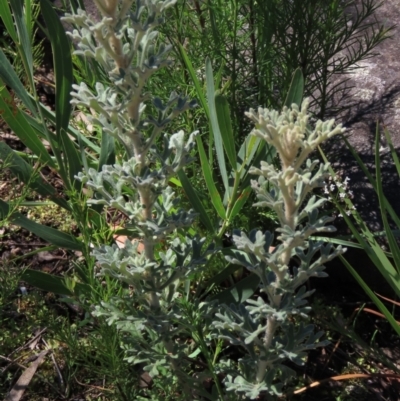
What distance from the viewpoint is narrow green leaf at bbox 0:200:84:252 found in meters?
1.57

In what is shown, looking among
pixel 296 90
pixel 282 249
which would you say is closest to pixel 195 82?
pixel 296 90

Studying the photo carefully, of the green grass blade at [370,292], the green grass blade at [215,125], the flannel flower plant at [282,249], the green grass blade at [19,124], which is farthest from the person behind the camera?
the green grass blade at [19,124]

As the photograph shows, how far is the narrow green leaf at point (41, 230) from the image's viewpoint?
1567 millimetres

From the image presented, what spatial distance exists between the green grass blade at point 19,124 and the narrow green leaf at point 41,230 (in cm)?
15

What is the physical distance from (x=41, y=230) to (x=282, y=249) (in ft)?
2.34

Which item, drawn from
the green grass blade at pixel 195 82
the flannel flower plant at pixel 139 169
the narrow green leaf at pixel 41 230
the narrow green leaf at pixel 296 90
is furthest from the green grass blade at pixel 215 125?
the narrow green leaf at pixel 41 230

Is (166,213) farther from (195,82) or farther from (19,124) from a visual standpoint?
(19,124)

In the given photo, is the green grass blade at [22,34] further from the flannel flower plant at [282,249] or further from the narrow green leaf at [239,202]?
the flannel flower plant at [282,249]

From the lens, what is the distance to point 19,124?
1662mm

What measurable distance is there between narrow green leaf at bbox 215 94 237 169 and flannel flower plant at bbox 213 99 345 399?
10.4 inches

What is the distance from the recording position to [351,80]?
2.25 m

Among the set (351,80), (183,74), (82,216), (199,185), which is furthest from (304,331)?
(351,80)

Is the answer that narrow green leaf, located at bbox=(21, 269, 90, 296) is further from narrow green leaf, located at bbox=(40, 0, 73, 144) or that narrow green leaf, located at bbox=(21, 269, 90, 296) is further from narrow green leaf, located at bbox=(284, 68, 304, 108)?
narrow green leaf, located at bbox=(284, 68, 304, 108)

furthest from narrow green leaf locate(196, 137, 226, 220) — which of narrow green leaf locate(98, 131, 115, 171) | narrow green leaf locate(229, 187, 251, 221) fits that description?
narrow green leaf locate(98, 131, 115, 171)
